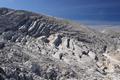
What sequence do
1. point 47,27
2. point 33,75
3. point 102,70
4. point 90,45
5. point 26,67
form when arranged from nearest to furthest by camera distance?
point 33,75 < point 26,67 < point 102,70 < point 90,45 < point 47,27

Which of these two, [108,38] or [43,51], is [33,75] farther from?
[108,38]

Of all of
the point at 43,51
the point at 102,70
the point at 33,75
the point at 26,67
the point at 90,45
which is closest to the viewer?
the point at 33,75

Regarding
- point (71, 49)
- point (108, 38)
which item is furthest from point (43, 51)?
point (108, 38)

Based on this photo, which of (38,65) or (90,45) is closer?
(38,65)

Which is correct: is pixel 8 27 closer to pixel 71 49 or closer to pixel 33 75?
pixel 71 49

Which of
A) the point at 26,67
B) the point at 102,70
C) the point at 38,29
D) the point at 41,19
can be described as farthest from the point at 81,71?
the point at 41,19

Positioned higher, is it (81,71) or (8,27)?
(8,27)
